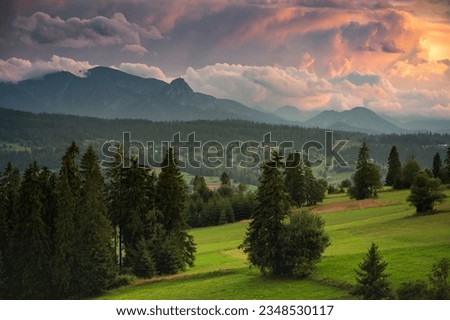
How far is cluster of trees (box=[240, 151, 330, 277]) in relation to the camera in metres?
29.0

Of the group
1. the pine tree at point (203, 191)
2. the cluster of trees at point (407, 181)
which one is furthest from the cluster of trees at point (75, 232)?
the pine tree at point (203, 191)

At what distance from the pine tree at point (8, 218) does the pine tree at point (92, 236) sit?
3493mm

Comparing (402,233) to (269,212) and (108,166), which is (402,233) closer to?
(269,212)

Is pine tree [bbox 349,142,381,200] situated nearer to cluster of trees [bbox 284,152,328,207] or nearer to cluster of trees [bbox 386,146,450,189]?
cluster of trees [bbox 386,146,450,189]

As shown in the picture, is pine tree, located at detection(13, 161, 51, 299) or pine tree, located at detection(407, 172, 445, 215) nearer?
pine tree, located at detection(13, 161, 51, 299)

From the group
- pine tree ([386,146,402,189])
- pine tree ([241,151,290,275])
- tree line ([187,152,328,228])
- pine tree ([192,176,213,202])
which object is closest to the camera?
pine tree ([241,151,290,275])

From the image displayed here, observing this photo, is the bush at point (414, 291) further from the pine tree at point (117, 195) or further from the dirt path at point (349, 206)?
the pine tree at point (117, 195)

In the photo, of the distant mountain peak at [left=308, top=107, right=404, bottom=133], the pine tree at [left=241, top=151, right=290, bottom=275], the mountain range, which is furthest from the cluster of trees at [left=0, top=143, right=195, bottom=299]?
the distant mountain peak at [left=308, top=107, right=404, bottom=133]

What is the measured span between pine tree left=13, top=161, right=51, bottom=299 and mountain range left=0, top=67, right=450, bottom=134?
621cm

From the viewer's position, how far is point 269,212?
3009 cm

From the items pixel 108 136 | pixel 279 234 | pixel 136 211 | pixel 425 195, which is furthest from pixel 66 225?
pixel 108 136

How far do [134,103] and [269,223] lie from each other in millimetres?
49186

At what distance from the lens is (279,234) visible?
97.3ft

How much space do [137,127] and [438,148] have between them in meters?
49.8
